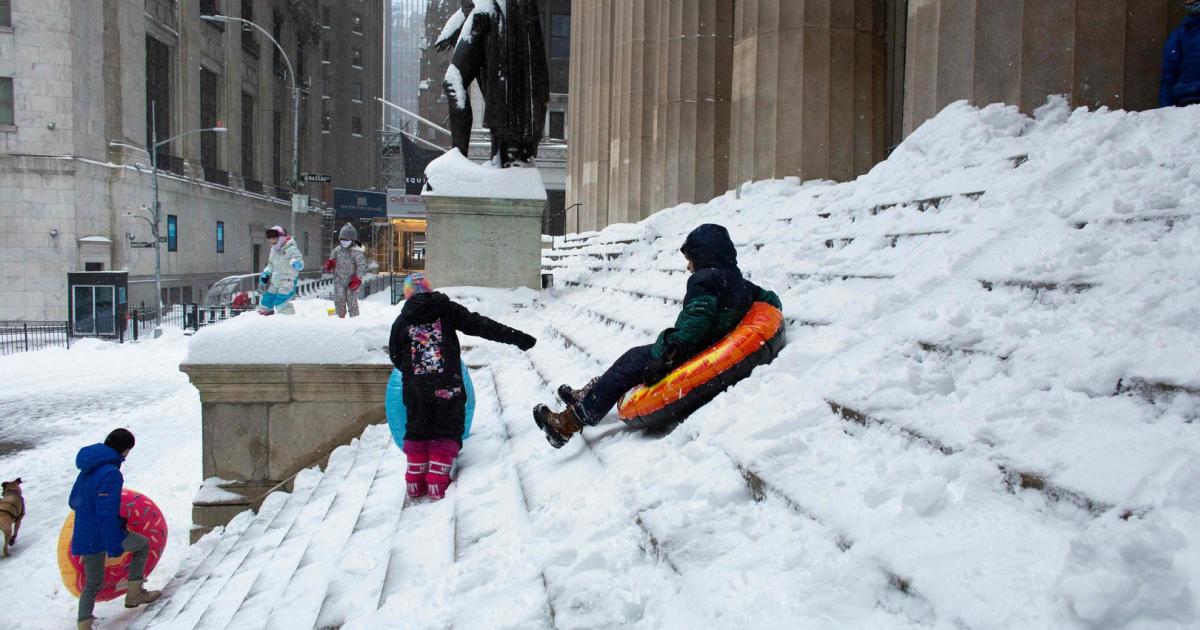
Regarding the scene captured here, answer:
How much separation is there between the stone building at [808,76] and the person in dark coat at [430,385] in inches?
179

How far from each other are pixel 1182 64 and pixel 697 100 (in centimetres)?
830

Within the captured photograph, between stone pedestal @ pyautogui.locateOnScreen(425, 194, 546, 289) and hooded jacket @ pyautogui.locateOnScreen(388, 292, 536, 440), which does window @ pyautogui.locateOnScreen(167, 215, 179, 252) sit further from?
hooded jacket @ pyautogui.locateOnScreen(388, 292, 536, 440)

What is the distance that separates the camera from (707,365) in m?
4.06

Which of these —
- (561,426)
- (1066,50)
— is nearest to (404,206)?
(1066,50)

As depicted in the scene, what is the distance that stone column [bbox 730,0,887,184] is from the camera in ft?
32.1

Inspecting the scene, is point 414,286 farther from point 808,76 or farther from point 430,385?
point 808,76

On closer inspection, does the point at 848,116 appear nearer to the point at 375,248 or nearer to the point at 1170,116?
the point at 1170,116

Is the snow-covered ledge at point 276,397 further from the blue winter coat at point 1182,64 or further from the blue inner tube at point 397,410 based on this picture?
the blue winter coat at point 1182,64

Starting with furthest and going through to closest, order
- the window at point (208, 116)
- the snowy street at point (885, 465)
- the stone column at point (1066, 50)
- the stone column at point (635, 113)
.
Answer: the window at point (208, 116), the stone column at point (635, 113), the stone column at point (1066, 50), the snowy street at point (885, 465)

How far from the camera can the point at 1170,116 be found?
4738 millimetres

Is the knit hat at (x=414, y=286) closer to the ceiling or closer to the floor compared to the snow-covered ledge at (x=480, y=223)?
closer to the floor

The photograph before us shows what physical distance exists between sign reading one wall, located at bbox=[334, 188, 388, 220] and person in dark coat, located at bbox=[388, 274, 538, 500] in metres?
28.4

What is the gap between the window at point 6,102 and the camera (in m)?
24.3

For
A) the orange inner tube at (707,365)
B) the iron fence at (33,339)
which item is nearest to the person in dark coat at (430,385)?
the orange inner tube at (707,365)
